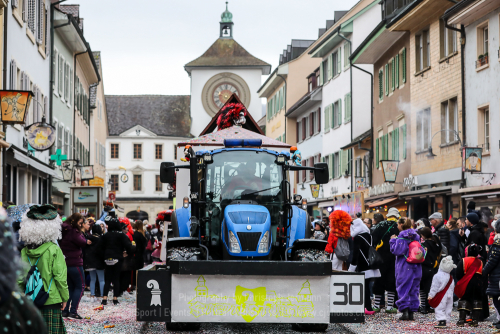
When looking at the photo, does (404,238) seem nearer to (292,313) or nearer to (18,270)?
(292,313)

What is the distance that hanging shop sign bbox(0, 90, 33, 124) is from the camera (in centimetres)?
1897

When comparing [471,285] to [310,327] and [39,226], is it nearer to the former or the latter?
[310,327]

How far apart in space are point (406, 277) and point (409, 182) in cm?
1582

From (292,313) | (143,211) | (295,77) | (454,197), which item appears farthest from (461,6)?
(143,211)

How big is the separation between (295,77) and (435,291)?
4770 cm

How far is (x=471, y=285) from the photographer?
12.3 meters

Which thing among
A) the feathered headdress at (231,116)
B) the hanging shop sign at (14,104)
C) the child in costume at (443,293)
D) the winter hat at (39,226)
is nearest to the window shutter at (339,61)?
the feathered headdress at (231,116)

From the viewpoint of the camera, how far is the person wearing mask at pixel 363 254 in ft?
45.6

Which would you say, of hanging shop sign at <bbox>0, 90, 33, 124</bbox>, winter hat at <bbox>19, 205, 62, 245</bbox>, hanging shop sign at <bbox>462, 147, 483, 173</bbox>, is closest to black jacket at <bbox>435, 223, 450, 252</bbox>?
hanging shop sign at <bbox>462, 147, 483, 173</bbox>

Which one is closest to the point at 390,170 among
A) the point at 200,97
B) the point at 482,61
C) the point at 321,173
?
the point at 482,61

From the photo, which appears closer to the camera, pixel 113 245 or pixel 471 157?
pixel 113 245

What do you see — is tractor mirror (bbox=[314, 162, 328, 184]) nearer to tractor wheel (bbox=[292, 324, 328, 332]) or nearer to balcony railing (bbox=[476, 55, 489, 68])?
tractor wheel (bbox=[292, 324, 328, 332])

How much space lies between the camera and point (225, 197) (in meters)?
11.4

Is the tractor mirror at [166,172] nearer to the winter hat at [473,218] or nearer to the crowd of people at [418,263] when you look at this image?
the crowd of people at [418,263]
